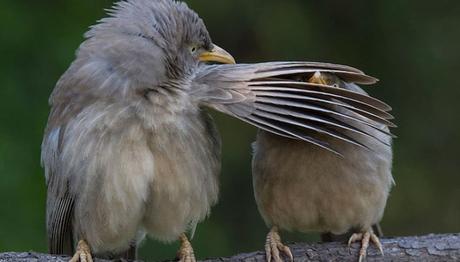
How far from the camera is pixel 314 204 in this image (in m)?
5.98

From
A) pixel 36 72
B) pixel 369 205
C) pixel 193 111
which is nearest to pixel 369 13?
pixel 36 72

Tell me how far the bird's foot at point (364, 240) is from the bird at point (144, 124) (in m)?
0.64

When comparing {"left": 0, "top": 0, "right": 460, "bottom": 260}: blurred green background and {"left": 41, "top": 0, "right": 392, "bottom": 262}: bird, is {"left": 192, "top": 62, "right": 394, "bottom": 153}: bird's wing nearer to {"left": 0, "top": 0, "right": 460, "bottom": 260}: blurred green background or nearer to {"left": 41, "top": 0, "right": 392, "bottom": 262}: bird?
{"left": 41, "top": 0, "right": 392, "bottom": 262}: bird

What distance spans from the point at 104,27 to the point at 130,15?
133 millimetres

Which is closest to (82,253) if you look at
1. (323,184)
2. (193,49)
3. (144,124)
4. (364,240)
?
(144,124)

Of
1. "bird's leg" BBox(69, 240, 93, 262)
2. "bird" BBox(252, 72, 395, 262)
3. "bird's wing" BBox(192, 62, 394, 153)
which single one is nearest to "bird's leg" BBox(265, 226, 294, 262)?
"bird" BBox(252, 72, 395, 262)

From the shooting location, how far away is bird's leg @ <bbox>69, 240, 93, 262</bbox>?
5.53m

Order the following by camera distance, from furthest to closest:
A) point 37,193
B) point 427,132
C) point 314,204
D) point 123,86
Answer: point 427,132
point 37,193
point 314,204
point 123,86

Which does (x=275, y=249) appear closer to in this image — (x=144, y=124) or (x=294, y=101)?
(x=294, y=101)

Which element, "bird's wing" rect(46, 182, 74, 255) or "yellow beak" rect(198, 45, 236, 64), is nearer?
"bird's wing" rect(46, 182, 74, 255)

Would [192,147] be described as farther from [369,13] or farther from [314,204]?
[369,13]

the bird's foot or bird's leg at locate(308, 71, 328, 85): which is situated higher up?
bird's leg at locate(308, 71, 328, 85)

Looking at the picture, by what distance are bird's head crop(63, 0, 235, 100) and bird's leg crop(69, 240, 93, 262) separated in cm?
72

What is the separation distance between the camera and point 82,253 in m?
5.55
